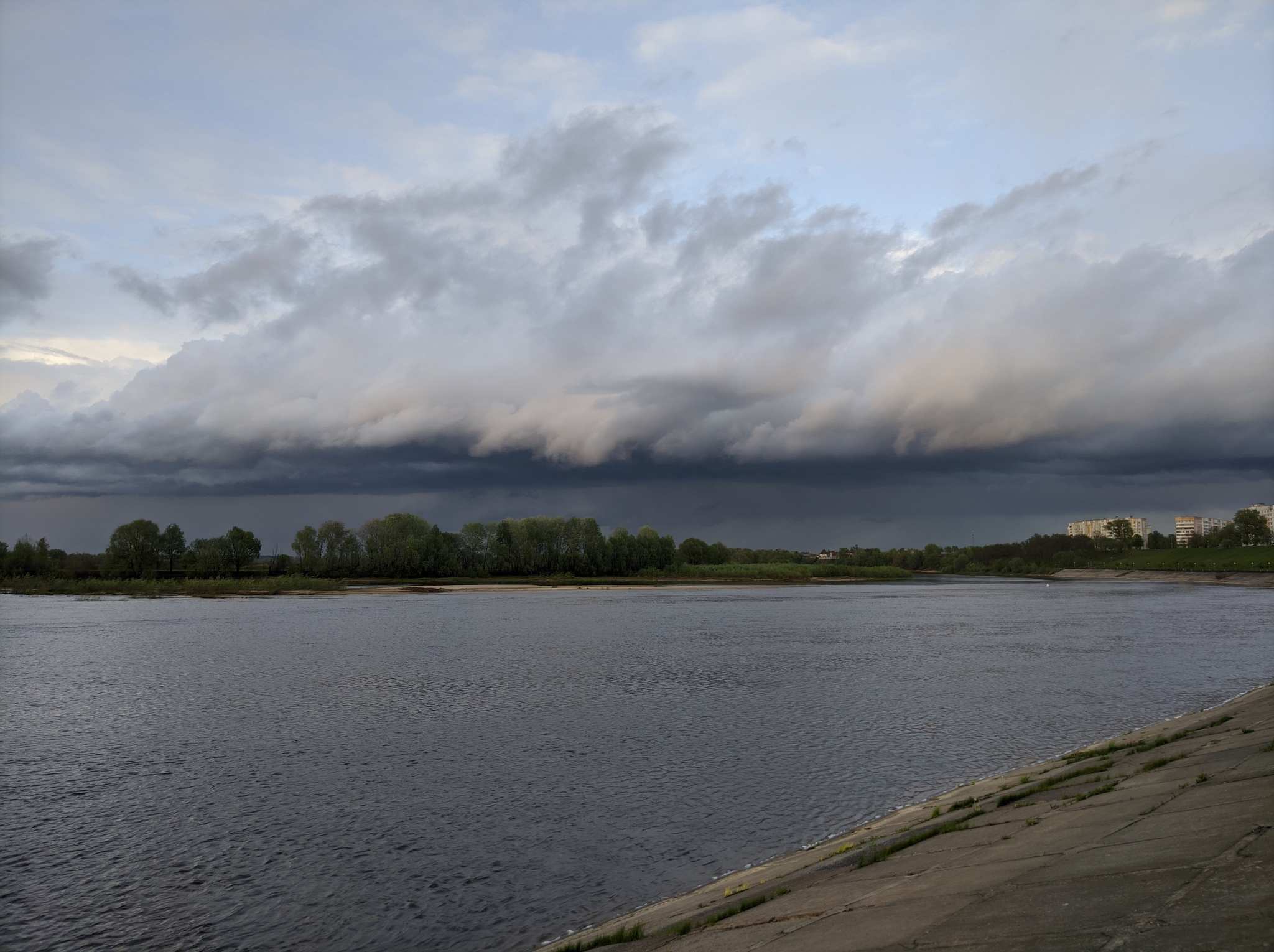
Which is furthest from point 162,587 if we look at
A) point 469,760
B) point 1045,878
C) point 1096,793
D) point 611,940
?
point 1045,878

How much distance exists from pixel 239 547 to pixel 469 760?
536 feet

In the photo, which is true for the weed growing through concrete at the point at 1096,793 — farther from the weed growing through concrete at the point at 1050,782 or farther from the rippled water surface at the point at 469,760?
the rippled water surface at the point at 469,760

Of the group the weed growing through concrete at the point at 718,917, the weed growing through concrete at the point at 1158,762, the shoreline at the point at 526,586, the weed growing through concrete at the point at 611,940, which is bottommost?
the shoreline at the point at 526,586

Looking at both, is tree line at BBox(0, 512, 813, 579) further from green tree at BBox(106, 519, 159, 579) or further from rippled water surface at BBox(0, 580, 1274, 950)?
rippled water surface at BBox(0, 580, 1274, 950)

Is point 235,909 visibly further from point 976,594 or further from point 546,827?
point 976,594

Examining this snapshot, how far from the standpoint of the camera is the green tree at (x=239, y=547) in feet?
526

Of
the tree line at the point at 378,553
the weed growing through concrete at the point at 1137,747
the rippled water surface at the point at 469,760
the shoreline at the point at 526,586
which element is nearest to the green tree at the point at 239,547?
the tree line at the point at 378,553

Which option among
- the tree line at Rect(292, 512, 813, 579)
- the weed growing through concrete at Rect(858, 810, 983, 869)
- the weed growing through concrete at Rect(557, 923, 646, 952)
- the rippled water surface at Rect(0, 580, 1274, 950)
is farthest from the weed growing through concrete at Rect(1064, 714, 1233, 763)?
the tree line at Rect(292, 512, 813, 579)

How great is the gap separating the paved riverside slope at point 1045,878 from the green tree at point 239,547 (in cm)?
17236

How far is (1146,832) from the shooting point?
8688mm

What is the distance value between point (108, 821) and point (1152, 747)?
73.4 feet

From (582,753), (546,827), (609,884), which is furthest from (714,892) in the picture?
(582,753)

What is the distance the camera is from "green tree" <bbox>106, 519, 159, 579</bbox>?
147 m

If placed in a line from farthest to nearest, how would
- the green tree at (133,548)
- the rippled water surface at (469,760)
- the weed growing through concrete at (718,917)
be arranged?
the green tree at (133,548) → the rippled water surface at (469,760) → the weed growing through concrete at (718,917)
